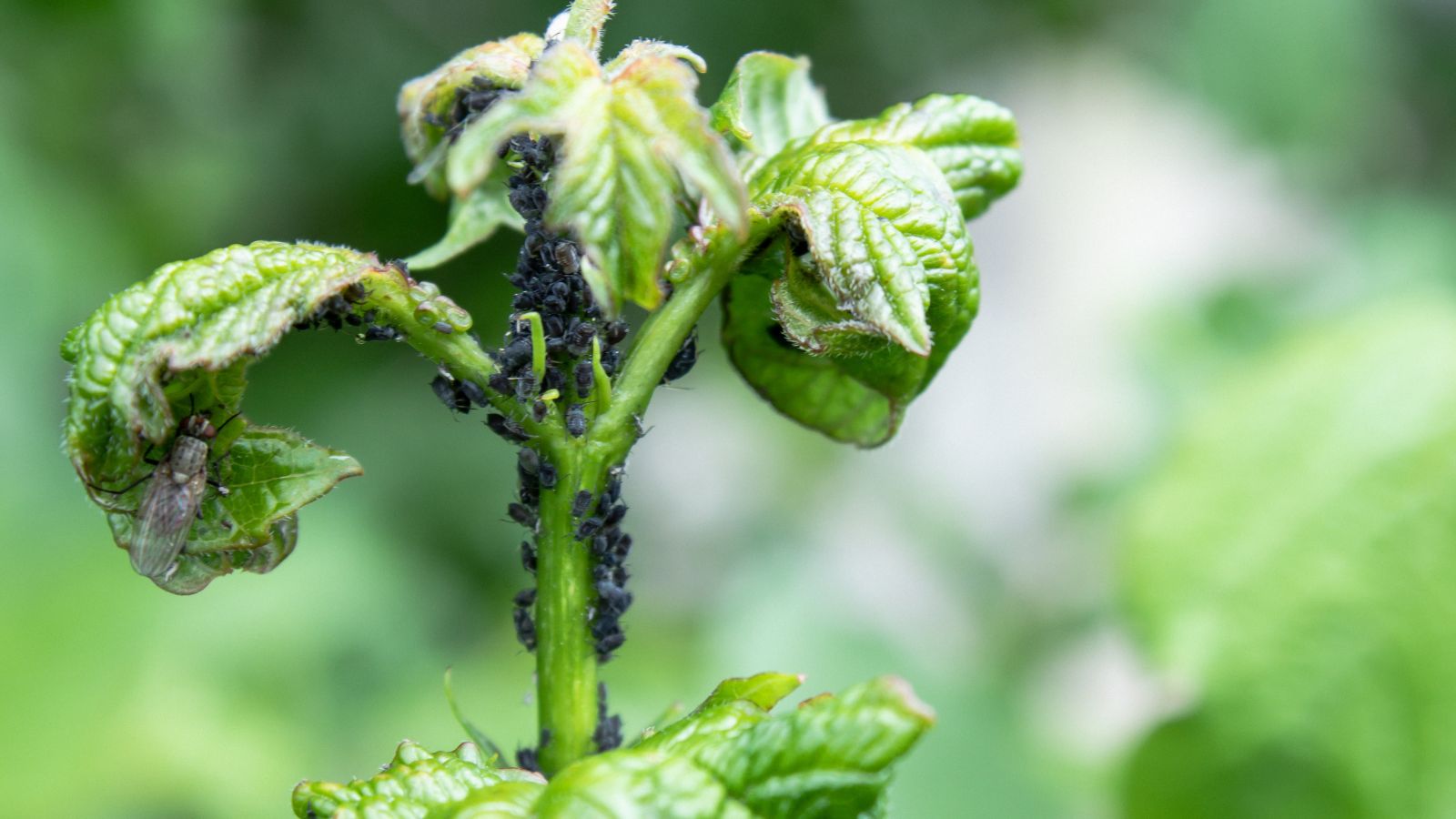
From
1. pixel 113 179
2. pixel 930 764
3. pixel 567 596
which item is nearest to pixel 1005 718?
pixel 930 764

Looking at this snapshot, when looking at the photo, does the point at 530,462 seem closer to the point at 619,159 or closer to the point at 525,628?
the point at 525,628

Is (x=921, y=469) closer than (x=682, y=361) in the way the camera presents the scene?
No

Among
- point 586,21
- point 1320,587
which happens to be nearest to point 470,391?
point 586,21

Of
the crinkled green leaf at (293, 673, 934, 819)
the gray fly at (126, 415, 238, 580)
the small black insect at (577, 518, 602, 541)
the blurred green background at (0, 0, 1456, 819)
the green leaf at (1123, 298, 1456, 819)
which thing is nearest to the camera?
the crinkled green leaf at (293, 673, 934, 819)

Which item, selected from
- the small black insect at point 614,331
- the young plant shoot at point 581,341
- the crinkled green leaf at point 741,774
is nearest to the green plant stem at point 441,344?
the young plant shoot at point 581,341

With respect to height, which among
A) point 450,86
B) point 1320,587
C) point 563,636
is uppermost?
point 1320,587

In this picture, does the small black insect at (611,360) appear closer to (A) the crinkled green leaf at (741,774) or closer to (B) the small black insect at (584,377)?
(B) the small black insect at (584,377)

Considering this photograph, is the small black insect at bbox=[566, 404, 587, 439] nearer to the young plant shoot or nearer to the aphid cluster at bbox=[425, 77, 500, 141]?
the young plant shoot

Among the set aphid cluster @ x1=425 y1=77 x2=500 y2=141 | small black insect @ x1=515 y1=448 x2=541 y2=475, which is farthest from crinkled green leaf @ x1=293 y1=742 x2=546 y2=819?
aphid cluster @ x1=425 y1=77 x2=500 y2=141
